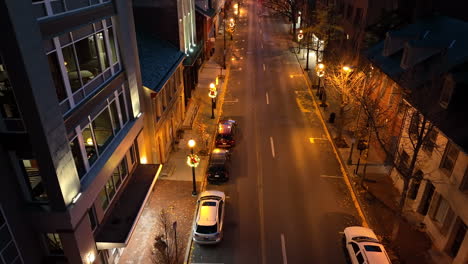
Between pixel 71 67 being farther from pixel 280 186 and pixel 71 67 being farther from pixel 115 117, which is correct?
pixel 280 186

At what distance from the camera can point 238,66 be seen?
53906 millimetres

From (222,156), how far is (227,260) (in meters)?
9.88

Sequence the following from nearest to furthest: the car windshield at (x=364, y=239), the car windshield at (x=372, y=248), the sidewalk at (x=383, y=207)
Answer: the car windshield at (x=372, y=248) < the car windshield at (x=364, y=239) < the sidewalk at (x=383, y=207)

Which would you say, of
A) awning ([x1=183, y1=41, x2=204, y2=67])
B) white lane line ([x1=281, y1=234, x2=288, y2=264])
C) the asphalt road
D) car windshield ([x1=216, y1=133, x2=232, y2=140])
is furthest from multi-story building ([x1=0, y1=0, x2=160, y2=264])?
awning ([x1=183, y1=41, x2=204, y2=67])

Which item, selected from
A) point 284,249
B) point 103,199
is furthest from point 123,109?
point 284,249

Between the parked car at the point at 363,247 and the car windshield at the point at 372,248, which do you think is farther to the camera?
the car windshield at the point at 372,248

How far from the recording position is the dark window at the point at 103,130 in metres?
17.6

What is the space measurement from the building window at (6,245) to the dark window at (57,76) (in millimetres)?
5007

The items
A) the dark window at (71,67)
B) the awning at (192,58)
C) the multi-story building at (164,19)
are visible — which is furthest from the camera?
the awning at (192,58)

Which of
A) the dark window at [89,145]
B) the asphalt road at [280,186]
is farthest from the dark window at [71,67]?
the asphalt road at [280,186]

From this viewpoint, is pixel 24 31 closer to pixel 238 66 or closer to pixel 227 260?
pixel 227 260

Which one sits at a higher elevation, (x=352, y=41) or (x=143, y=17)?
(x=143, y=17)

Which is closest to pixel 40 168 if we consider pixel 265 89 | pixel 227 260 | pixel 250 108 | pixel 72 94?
pixel 72 94

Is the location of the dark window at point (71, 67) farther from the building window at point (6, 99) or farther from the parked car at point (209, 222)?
the parked car at point (209, 222)
